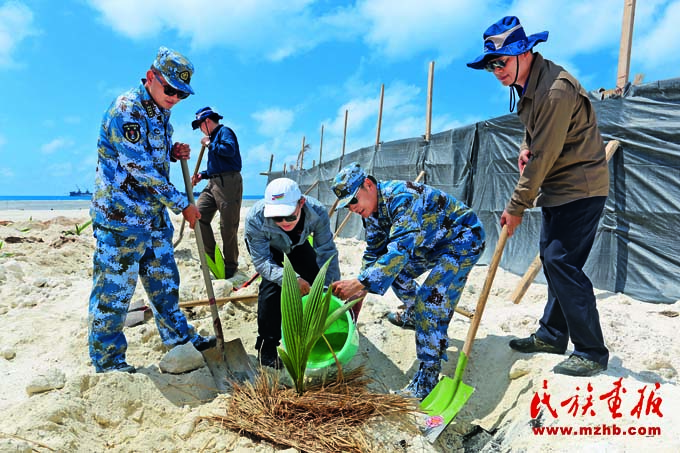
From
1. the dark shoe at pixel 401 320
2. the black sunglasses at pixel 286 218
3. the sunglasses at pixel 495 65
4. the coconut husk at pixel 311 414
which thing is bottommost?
the coconut husk at pixel 311 414

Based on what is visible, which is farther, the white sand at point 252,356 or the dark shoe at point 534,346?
the dark shoe at point 534,346

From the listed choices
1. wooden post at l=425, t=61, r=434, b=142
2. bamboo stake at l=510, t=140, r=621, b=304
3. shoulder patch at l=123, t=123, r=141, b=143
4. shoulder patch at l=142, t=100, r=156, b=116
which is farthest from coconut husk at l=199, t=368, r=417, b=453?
wooden post at l=425, t=61, r=434, b=142

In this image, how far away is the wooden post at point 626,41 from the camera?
4.41m

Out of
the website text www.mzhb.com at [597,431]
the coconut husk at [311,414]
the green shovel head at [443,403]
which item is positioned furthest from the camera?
the green shovel head at [443,403]

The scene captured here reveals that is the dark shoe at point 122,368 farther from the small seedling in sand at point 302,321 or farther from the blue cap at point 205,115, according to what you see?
the blue cap at point 205,115

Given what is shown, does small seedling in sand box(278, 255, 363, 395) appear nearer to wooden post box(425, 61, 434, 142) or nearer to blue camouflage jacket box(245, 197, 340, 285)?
blue camouflage jacket box(245, 197, 340, 285)

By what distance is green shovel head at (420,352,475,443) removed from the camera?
2.06m

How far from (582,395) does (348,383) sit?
107cm

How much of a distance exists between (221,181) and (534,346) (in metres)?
3.48

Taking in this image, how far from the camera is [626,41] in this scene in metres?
4.43

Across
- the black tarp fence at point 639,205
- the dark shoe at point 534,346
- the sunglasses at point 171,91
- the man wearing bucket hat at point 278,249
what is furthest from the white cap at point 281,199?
the black tarp fence at point 639,205

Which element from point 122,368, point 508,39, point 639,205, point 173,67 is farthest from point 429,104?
point 122,368

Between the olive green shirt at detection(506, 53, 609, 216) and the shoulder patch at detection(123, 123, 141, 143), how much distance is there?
2.00m

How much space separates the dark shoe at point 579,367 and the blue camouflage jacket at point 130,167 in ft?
7.23
